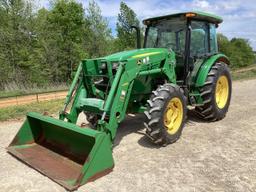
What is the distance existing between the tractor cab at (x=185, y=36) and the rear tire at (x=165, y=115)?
1124mm

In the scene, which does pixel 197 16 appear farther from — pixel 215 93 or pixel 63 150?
pixel 63 150

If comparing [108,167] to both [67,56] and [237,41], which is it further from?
[237,41]

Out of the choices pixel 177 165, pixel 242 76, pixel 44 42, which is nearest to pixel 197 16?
pixel 177 165

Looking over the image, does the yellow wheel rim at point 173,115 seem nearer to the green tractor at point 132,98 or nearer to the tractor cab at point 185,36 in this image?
the green tractor at point 132,98

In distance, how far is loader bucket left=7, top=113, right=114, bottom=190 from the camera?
12.3ft

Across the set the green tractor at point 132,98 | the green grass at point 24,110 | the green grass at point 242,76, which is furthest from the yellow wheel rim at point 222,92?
the green grass at point 242,76

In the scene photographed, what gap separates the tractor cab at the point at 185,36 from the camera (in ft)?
20.1

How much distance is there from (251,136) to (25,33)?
18380mm

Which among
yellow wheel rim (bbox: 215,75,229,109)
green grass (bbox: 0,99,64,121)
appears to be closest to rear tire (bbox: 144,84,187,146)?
yellow wheel rim (bbox: 215,75,229,109)

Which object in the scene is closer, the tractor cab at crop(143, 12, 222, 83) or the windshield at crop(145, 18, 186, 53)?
the tractor cab at crop(143, 12, 222, 83)

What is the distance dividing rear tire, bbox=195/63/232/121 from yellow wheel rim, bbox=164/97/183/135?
1.15 metres

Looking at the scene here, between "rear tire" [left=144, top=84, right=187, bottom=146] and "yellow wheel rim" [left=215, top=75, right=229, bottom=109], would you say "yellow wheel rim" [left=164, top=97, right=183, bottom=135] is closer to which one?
"rear tire" [left=144, top=84, right=187, bottom=146]

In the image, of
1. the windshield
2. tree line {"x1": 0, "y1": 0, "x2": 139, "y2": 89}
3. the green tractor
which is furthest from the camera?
tree line {"x1": 0, "y1": 0, "x2": 139, "y2": 89}

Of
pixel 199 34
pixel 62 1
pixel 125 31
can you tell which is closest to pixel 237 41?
pixel 125 31
